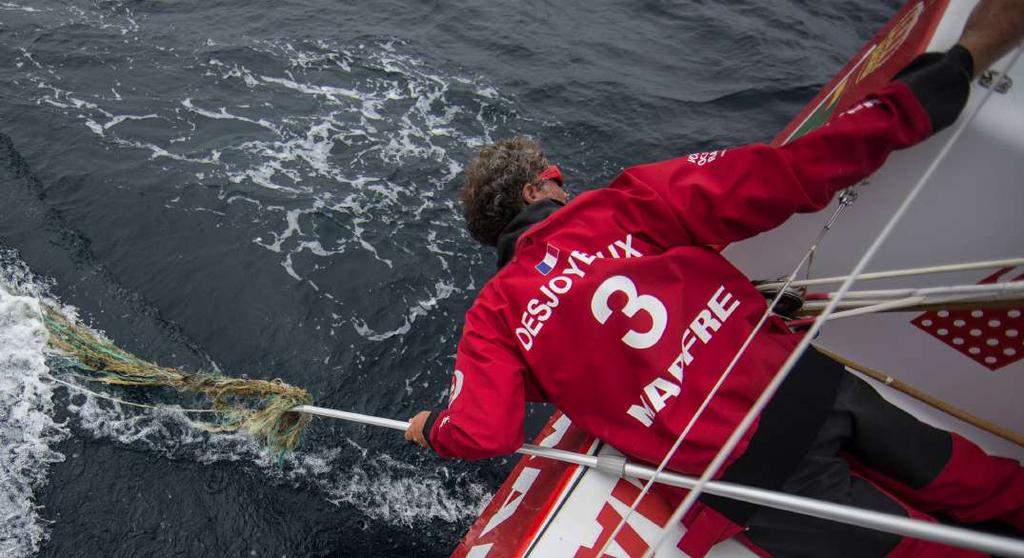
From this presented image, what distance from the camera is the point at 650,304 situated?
1726mm

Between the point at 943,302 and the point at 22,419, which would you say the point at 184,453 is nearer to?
the point at 22,419

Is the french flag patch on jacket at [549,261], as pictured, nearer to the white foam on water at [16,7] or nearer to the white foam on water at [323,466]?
the white foam on water at [323,466]

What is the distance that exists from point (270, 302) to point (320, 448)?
117 centimetres

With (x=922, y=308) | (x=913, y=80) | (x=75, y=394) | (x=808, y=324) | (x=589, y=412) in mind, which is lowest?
(x=75, y=394)

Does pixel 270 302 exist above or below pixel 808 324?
below

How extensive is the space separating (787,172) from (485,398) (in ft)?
3.32

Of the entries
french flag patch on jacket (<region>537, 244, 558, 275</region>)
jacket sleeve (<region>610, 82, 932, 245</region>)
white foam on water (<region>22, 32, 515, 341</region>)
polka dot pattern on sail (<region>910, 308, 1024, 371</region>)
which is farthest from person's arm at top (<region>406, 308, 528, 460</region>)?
white foam on water (<region>22, 32, 515, 341</region>)

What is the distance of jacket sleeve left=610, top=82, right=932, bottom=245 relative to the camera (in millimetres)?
1655

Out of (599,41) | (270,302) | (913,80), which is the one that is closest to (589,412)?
(913,80)

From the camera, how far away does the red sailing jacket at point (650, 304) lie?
169cm

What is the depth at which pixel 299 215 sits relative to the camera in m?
4.70

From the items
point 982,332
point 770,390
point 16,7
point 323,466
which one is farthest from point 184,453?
point 16,7

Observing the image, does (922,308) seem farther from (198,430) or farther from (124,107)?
(124,107)

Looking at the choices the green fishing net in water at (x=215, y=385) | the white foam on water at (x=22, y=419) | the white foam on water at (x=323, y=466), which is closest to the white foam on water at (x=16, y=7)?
the white foam on water at (x=22, y=419)
